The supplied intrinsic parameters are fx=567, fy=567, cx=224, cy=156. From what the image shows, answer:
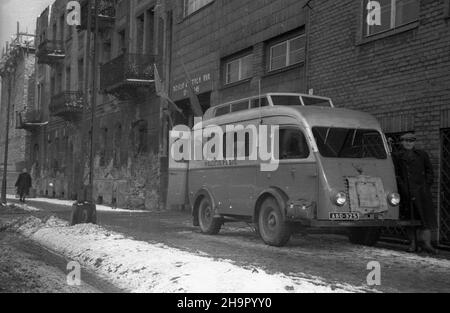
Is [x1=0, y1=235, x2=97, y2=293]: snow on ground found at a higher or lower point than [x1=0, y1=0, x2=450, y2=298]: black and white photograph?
lower

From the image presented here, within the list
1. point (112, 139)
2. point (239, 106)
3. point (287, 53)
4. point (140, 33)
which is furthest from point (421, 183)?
point (112, 139)

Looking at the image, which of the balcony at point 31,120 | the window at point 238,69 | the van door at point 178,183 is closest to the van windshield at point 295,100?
the van door at point 178,183

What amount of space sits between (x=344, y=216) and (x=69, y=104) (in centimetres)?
2456

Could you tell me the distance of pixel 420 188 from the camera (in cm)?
973

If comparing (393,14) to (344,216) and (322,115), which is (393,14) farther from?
(344,216)

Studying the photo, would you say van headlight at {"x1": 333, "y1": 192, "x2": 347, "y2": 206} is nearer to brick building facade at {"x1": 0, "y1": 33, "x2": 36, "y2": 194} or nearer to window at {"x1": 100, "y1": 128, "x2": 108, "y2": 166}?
window at {"x1": 100, "y1": 128, "x2": 108, "y2": 166}

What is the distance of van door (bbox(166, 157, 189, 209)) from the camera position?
44.5ft

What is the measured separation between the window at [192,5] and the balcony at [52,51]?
16520mm

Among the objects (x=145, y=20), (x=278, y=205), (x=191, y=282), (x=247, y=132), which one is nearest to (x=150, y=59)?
(x=145, y=20)

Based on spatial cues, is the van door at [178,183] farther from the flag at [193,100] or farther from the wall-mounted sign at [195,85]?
the wall-mounted sign at [195,85]

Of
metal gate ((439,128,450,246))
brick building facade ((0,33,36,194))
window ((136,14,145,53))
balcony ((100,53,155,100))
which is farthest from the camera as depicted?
brick building facade ((0,33,36,194))

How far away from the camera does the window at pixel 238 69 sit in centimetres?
1712

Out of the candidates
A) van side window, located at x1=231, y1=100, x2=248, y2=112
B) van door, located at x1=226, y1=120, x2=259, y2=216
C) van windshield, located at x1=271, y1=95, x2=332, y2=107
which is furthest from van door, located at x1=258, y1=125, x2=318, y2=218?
van side window, located at x1=231, y1=100, x2=248, y2=112
